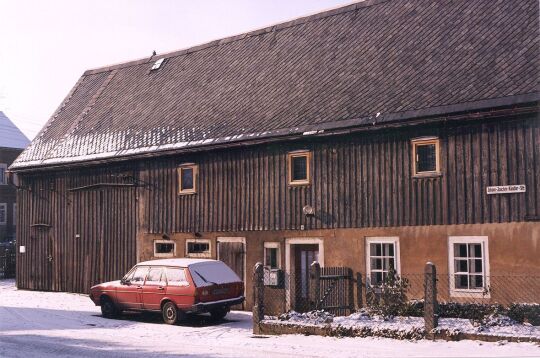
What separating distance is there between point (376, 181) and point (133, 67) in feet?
51.3

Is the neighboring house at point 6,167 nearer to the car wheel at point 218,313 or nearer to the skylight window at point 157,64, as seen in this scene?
the skylight window at point 157,64

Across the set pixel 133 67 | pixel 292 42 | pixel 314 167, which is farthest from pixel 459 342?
pixel 133 67

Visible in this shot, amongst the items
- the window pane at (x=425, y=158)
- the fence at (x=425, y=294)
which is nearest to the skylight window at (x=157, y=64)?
the fence at (x=425, y=294)

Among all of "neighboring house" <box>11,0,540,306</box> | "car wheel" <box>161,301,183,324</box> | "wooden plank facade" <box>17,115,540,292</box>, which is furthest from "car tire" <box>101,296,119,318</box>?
"wooden plank facade" <box>17,115,540,292</box>

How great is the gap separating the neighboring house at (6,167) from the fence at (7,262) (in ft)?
36.7

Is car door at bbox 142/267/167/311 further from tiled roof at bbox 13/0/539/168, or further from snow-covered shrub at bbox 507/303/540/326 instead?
snow-covered shrub at bbox 507/303/540/326

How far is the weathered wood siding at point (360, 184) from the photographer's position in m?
16.3

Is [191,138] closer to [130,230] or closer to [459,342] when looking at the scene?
[130,230]

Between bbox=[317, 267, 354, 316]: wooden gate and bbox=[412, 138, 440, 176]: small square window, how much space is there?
11.1 feet

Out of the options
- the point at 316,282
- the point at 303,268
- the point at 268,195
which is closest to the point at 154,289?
the point at 303,268

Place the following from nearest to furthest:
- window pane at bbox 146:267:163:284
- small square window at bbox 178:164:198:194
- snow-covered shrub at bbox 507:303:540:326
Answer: snow-covered shrub at bbox 507:303:540:326 < window pane at bbox 146:267:163:284 < small square window at bbox 178:164:198:194

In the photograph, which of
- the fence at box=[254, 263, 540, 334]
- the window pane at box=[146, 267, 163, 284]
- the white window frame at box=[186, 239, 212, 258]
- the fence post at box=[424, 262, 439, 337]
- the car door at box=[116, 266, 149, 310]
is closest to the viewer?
the fence post at box=[424, 262, 439, 337]

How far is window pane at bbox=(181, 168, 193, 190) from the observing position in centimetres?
2302

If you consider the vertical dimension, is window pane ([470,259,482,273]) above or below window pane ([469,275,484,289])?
above
